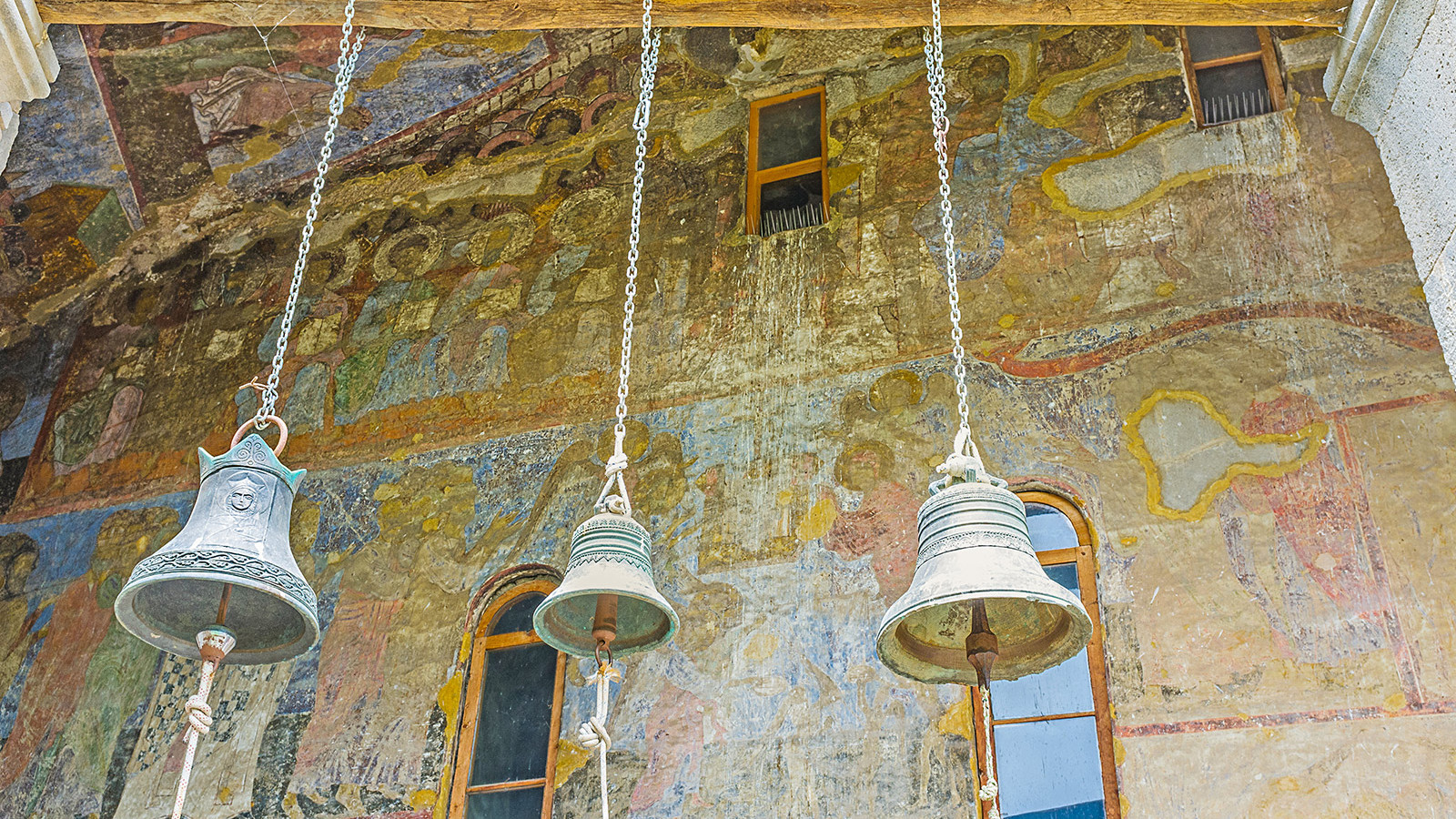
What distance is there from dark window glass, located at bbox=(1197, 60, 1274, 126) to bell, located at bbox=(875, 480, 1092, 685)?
3379 mm

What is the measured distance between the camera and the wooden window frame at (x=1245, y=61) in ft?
20.4

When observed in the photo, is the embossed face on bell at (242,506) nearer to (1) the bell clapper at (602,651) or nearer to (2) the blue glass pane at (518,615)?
(1) the bell clapper at (602,651)

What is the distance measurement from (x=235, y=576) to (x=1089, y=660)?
9.93 feet

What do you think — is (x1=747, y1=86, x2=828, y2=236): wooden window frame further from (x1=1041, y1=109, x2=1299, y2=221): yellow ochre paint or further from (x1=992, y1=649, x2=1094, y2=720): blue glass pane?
(x1=992, y1=649, x2=1094, y2=720): blue glass pane

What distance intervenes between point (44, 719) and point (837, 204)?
14.9 ft

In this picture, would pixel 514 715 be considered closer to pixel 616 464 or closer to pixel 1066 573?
pixel 616 464

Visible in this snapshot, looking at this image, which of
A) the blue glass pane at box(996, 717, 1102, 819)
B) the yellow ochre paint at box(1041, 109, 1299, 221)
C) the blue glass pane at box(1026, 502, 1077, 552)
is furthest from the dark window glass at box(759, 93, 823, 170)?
the blue glass pane at box(996, 717, 1102, 819)

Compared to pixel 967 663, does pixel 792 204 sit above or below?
above

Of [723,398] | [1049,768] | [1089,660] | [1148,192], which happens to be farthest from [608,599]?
[1148,192]

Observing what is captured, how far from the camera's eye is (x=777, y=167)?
7.24 metres

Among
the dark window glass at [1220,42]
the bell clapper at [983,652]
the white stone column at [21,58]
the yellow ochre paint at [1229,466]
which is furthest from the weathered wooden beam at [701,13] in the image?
the bell clapper at [983,652]

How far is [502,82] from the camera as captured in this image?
7902 millimetres

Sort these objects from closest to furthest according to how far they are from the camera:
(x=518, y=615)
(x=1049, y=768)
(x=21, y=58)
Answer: (x=21, y=58)
(x=1049, y=768)
(x=518, y=615)

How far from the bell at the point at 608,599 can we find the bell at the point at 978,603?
0.73m
